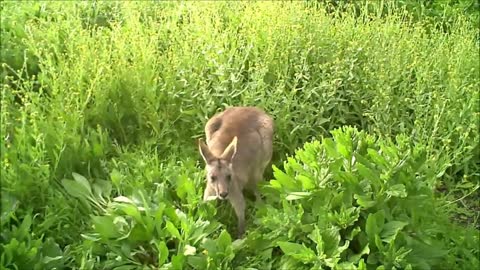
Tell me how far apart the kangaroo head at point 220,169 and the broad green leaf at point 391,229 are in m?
1.02

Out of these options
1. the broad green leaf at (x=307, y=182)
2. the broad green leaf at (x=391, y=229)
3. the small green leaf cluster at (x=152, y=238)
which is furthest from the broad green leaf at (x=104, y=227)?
the broad green leaf at (x=391, y=229)

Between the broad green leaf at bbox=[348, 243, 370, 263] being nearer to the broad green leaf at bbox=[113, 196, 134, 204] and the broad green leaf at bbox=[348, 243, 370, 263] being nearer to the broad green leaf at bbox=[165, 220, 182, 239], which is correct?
the broad green leaf at bbox=[165, 220, 182, 239]

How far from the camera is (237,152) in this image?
5.28 meters

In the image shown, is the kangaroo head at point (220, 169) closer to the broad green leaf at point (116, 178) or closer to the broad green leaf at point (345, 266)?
the broad green leaf at point (116, 178)

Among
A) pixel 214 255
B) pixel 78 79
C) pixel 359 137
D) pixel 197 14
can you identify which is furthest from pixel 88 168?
pixel 197 14

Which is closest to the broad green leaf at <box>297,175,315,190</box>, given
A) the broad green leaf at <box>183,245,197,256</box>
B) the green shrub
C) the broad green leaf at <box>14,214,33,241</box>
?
the green shrub

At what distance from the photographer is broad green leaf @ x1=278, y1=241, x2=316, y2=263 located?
4355 millimetres

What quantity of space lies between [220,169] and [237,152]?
363 mm

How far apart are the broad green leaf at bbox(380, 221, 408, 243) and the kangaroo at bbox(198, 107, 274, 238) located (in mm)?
1014

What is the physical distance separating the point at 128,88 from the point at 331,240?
2419 mm

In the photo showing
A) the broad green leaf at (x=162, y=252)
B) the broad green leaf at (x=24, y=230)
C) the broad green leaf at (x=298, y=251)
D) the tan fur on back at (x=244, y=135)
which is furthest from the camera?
the tan fur on back at (x=244, y=135)

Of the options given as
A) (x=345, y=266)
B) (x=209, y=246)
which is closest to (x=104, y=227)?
(x=209, y=246)

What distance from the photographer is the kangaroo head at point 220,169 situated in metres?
4.92

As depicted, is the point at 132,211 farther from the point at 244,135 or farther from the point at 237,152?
the point at 244,135
